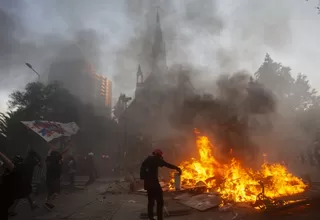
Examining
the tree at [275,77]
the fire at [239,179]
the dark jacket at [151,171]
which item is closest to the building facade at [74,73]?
the fire at [239,179]

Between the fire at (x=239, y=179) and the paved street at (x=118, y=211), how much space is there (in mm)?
1178

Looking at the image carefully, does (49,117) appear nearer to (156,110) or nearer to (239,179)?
(156,110)

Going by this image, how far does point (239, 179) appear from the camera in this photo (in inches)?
371

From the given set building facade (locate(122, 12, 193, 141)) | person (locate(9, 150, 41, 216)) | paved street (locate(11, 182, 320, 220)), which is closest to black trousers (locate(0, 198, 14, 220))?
person (locate(9, 150, 41, 216))

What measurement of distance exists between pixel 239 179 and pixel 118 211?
203 inches

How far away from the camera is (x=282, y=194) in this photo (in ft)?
30.0

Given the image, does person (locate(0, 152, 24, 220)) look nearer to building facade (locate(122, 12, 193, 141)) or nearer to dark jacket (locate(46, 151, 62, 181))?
dark jacket (locate(46, 151, 62, 181))

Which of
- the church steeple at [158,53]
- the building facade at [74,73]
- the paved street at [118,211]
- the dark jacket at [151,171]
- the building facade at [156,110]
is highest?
the church steeple at [158,53]

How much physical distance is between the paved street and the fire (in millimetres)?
1178

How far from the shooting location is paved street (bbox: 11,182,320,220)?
6.61 metres

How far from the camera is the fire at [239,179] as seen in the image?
352 inches

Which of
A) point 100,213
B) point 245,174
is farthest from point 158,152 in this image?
point 245,174

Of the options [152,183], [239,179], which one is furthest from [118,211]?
[239,179]

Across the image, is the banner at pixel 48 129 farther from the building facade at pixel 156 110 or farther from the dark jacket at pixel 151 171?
the dark jacket at pixel 151 171
